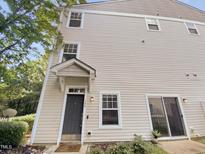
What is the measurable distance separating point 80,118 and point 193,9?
12.4 meters

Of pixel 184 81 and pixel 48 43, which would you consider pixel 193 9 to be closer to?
pixel 184 81

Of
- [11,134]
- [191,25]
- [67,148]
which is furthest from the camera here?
[191,25]

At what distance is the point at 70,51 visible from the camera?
23.6 ft

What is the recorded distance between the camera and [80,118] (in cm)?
584

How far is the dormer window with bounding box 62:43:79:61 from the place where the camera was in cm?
705

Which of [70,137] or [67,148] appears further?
[70,137]

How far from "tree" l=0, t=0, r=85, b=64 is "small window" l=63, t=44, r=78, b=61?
0.77 meters

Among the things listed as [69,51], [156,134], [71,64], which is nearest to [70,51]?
[69,51]

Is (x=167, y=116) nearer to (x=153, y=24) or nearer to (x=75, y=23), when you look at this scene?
(x=153, y=24)

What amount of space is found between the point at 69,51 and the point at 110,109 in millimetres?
3930

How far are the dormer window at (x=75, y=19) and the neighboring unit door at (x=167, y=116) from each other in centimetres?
625

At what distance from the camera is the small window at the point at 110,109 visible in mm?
5884

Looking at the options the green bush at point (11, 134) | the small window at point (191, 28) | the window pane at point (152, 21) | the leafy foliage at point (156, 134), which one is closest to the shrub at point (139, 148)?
the leafy foliage at point (156, 134)

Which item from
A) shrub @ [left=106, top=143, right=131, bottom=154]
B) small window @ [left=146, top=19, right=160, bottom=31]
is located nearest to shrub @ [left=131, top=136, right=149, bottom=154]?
shrub @ [left=106, top=143, right=131, bottom=154]
